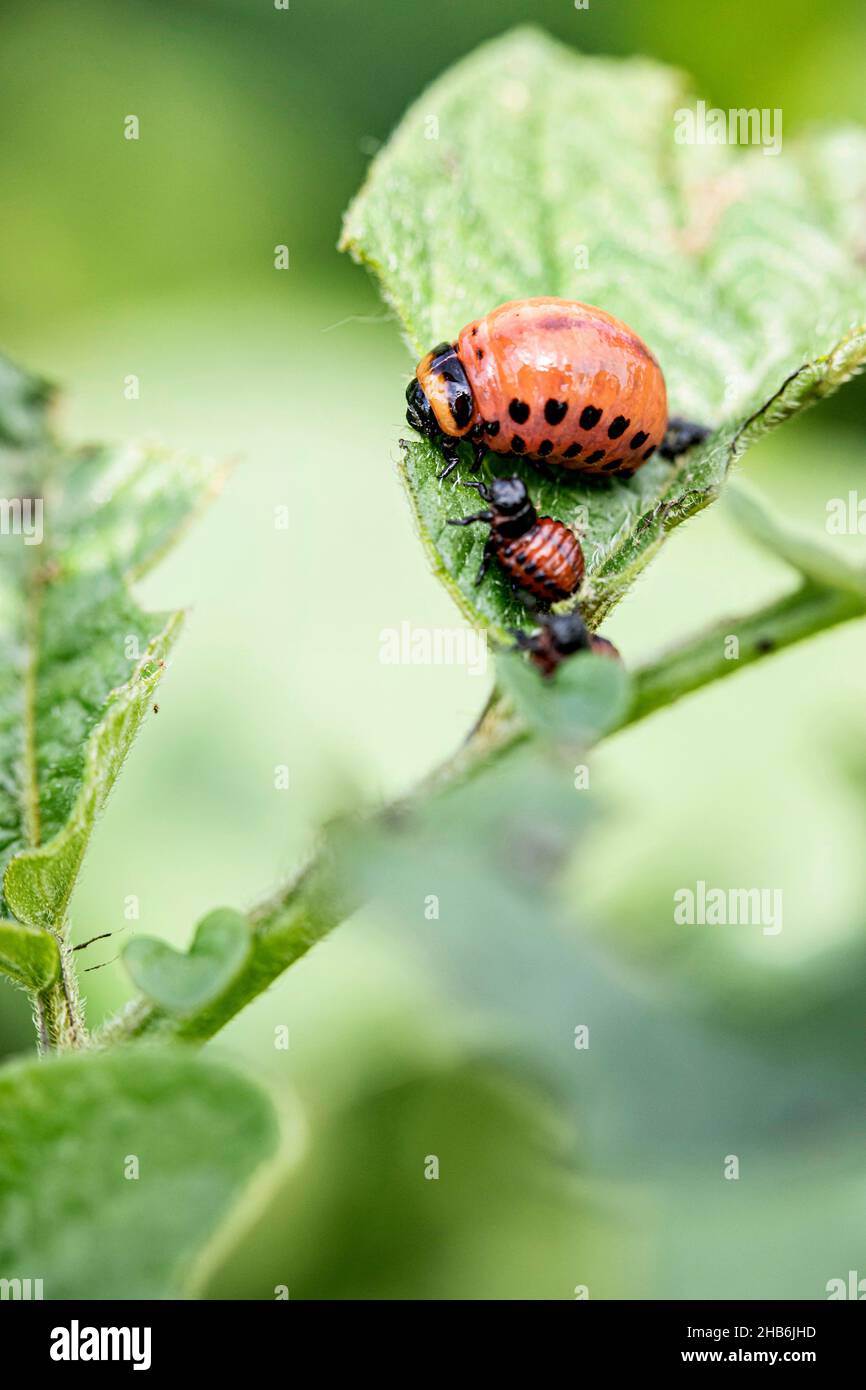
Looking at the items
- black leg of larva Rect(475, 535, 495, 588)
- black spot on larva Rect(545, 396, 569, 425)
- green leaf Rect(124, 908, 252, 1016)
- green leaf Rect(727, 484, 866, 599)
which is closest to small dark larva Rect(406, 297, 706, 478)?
black spot on larva Rect(545, 396, 569, 425)

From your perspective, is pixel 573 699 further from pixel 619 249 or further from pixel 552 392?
pixel 619 249

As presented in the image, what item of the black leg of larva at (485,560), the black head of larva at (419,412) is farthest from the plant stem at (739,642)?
the black head of larva at (419,412)

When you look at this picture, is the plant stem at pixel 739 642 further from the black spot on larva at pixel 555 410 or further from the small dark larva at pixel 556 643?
the black spot on larva at pixel 555 410

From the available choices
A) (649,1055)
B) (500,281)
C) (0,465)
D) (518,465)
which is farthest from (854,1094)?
(0,465)

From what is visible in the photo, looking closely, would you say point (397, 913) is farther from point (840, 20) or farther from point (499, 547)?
point (840, 20)

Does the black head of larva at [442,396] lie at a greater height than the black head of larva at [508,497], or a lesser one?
greater

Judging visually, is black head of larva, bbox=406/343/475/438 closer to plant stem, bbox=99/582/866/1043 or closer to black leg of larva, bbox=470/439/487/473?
black leg of larva, bbox=470/439/487/473

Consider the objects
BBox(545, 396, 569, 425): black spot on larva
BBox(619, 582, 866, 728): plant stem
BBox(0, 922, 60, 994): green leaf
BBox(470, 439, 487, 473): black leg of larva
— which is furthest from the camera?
BBox(545, 396, 569, 425): black spot on larva
